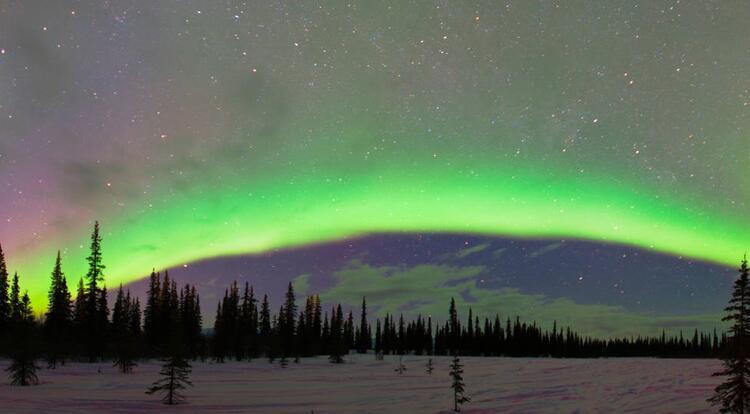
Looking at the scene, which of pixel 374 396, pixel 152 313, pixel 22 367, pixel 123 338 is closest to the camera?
pixel 374 396

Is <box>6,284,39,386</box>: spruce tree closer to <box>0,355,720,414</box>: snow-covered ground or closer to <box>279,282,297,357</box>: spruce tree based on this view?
<box>0,355,720,414</box>: snow-covered ground

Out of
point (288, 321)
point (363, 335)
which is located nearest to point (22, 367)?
point (288, 321)

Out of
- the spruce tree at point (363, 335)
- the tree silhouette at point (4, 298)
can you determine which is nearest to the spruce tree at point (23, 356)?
the tree silhouette at point (4, 298)

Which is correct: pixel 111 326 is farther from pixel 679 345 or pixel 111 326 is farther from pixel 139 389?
pixel 679 345

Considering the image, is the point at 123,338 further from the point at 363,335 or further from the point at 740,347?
the point at 363,335

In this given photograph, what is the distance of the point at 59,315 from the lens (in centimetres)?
6438

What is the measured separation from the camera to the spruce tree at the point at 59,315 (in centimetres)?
5430

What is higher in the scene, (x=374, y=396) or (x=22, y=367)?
(x=22, y=367)

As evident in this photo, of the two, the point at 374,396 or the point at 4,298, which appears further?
the point at 4,298

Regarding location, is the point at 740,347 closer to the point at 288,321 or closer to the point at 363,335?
the point at 288,321

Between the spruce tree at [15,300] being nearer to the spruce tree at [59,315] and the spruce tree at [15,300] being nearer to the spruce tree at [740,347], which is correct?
the spruce tree at [59,315]

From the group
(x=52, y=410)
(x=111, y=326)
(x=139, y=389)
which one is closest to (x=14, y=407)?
(x=52, y=410)

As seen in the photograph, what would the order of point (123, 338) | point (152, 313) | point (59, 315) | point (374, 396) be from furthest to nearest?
1. point (152, 313)
2. point (59, 315)
3. point (123, 338)
4. point (374, 396)

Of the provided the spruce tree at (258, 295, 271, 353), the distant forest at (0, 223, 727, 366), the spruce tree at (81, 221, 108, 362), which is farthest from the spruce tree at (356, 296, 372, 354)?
the spruce tree at (81, 221, 108, 362)
